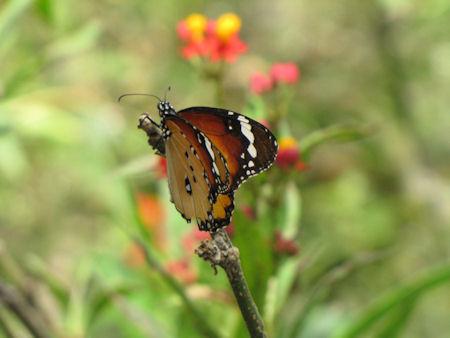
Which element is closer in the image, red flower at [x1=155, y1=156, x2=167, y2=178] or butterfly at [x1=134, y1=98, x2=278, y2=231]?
butterfly at [x1=134, y1=98, x2=278, y2=231]

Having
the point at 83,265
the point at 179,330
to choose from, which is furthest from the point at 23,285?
the point at 83,265

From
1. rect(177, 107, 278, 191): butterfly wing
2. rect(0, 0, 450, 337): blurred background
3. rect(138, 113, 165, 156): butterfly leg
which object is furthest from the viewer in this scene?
rect(0, 0, 450, 337): blurred background

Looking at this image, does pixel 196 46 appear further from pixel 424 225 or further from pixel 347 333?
pixel 424 225

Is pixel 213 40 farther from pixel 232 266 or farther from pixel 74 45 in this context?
pixel 232 266

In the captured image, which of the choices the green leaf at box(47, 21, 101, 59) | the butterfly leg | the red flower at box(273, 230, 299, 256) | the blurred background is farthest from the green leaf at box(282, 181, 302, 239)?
the blurred background

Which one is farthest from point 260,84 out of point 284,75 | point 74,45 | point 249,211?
point 74,45

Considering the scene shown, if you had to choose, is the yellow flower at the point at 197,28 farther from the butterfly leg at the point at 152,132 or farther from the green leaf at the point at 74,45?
the butterfly leg at the point at 152,132

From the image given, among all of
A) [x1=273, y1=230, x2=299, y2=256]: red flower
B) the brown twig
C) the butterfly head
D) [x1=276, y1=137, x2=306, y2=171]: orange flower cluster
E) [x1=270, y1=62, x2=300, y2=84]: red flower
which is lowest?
the brown twig

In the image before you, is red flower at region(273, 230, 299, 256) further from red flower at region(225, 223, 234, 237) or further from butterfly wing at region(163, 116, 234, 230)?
butterfly wing at region(163, 116, 234, 230)
